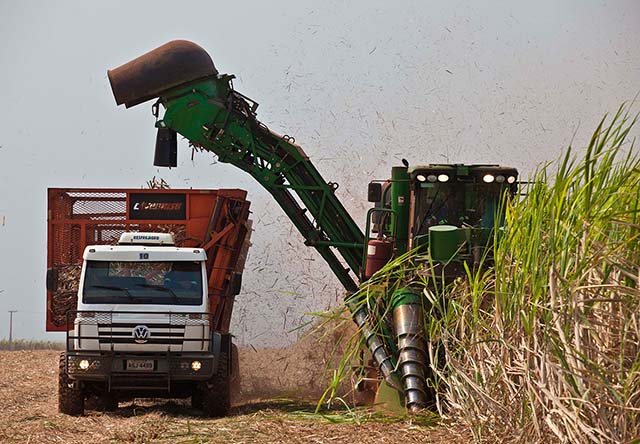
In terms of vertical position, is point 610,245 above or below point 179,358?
above

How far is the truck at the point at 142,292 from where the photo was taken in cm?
1339

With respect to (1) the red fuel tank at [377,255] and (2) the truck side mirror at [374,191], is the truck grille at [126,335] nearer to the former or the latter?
(1) the red fuel tank at [377,255]

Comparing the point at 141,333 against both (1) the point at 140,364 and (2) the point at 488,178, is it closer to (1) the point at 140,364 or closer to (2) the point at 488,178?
(1) the point at 140,364

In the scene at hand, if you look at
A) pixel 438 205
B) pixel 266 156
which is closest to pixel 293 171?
pixel 266 156

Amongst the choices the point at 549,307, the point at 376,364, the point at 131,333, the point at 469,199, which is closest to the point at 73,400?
the point at 131,333

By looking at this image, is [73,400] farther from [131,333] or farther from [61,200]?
[61,200]

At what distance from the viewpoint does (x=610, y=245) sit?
6793mm

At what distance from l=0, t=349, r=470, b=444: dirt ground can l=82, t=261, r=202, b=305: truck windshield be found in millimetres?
1333

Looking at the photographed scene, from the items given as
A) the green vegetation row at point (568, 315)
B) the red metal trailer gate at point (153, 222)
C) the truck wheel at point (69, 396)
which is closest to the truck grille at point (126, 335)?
the truck wheel at point (69, 396)

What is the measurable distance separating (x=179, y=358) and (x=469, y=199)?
3.91 meters

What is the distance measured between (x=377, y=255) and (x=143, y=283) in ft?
9.18

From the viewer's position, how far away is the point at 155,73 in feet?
51.8

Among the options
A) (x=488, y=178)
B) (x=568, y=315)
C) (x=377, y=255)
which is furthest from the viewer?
(x=488, y=178)

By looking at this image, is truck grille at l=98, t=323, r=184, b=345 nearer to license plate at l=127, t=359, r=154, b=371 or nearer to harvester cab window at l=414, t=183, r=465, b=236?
license plate at l=127, t=359, r=154, b=371
